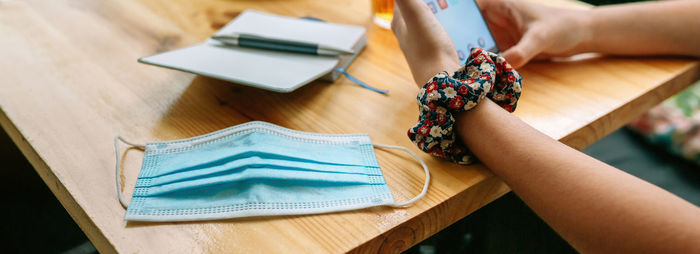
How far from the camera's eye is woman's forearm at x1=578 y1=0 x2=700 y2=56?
74 centimetres

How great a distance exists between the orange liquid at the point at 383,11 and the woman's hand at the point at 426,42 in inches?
8.8

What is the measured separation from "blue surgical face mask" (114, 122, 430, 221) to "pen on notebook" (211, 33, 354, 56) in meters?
0.19

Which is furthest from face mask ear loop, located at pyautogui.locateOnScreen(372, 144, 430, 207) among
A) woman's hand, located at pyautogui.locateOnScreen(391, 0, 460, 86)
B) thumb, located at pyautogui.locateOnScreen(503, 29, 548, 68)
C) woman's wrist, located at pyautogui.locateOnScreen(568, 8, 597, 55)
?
woman's wrist, located at pyautogui.locateOnScreen(568, 8, 597, 55)

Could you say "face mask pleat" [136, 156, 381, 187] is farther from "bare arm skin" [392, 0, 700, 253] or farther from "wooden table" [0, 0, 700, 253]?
"bare arm skin" [392, 0, 700, 253]

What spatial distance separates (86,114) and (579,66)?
2.41 feet

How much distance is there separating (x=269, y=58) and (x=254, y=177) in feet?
0.89

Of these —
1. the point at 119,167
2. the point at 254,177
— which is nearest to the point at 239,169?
the point at 254,177

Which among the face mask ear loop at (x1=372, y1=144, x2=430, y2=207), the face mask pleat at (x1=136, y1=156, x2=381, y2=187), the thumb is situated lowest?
the face mask ear loop at (x1=372, y1=144, x2=430, y2=207)

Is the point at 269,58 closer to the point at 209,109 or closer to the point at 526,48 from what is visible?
the point at 209,109

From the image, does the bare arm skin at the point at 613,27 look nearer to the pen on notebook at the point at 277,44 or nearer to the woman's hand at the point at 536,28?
the woman's hand at the point at 536,28

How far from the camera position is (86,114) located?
2.06 ft

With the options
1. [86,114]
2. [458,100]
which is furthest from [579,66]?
[86,114]

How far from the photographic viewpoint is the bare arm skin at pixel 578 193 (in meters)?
0.41

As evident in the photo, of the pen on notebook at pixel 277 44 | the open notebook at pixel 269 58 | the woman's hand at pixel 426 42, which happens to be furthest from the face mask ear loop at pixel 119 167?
the woman's hand at pixel 426 42
